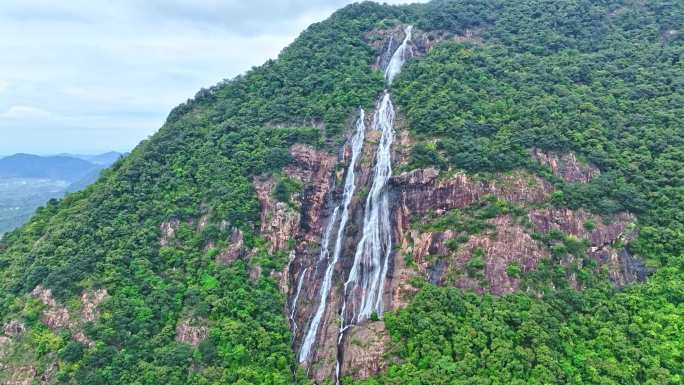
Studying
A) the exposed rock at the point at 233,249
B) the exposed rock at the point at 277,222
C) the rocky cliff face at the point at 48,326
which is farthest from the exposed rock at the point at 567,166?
the rocky cliff face at the point at 48,326

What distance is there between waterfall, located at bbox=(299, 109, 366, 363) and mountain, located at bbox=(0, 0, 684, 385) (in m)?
0.18

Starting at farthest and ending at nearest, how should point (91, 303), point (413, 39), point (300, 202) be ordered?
point (413, 39) → point (300, 202) → point (91, 303)

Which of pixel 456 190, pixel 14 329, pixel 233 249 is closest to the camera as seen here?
pixel 14 329

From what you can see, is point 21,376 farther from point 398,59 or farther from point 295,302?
point 398,59

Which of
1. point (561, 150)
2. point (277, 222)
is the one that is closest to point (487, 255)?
point (561, 150)

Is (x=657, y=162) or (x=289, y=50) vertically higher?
(x=289, y=50)

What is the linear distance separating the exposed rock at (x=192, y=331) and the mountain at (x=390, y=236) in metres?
0.15

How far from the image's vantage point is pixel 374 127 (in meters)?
49.2

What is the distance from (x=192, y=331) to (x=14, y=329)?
499 inches

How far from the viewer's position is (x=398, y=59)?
58.8 meters

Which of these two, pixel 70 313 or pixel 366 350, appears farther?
pixel 70 313

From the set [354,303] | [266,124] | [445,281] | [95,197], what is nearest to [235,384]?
[354,303]

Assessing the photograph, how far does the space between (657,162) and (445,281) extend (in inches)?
810

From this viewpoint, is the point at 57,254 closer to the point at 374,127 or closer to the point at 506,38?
the point at 374,127
